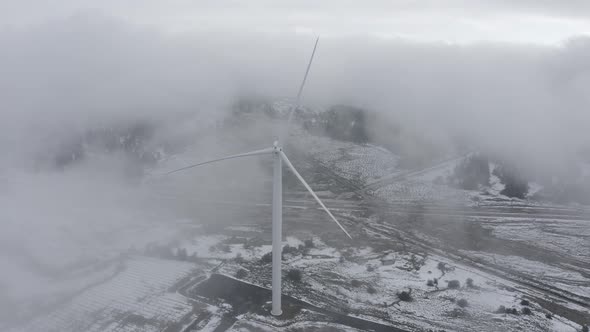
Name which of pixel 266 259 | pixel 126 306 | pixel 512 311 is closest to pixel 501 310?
pixel 512 311

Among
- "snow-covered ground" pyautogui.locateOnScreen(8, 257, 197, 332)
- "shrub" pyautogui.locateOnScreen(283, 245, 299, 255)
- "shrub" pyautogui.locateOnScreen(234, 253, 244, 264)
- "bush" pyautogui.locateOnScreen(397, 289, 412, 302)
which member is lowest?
"snow-covered ground" pyautogui.locateOnScreen(8, 257, 197, 332)

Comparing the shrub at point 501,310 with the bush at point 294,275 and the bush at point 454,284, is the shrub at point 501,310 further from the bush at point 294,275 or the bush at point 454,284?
the bush at point 294,275

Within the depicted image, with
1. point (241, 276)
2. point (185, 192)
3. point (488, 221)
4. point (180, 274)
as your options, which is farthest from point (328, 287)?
point (185, 192)

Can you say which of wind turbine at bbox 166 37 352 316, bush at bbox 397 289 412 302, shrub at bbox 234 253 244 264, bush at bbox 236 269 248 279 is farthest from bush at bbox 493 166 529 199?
wind turbine at bbox 166 37 352 316

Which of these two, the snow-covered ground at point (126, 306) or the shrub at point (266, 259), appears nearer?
the snow-covered ground at point (126, 306)

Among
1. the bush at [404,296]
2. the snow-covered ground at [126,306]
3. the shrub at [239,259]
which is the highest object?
the shrub at [239,259]

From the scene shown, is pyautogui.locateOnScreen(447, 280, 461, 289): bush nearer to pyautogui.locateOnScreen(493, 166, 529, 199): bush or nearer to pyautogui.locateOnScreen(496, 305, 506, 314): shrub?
pyautogui.locateOnScreen(496, 305, 506, 314): shrub

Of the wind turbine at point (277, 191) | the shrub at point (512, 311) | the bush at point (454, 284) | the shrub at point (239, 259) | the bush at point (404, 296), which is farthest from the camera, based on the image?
the shrub at point (239, 259)


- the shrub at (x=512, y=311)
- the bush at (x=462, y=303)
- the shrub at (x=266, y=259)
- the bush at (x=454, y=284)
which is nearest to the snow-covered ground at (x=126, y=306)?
the shrub at (x=266, y=259)

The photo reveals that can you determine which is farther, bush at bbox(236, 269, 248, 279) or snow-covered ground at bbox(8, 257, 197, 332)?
bush at bbox(236, 269, 248, 279)

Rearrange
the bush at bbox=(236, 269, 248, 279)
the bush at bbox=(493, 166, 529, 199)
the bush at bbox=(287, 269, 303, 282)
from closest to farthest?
the bush at bbox=(287, 269, 303, 282) → the bush at bbox=(236, 269, 248, 279) → the bush at bbox=(493, 166, 529, 199)

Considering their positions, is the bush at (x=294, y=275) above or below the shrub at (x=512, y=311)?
above
